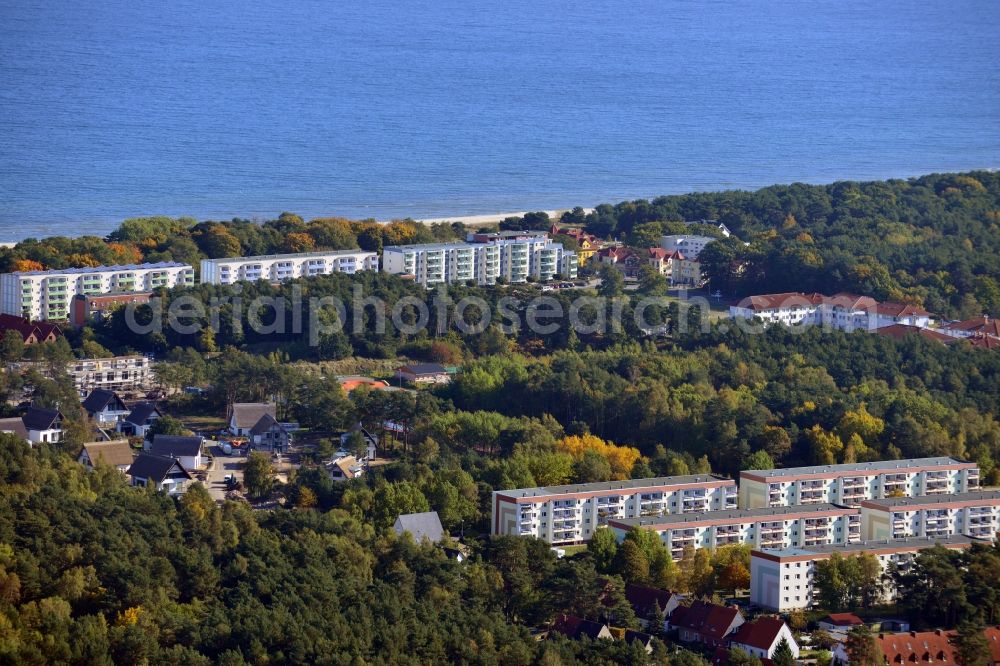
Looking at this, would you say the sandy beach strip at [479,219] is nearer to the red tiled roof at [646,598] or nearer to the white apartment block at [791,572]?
the white apartment block at [791,572]

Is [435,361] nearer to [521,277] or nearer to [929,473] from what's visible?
[521,277]

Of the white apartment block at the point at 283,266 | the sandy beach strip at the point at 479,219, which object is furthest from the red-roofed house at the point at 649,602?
the sandy beach strip at the point at 479,219

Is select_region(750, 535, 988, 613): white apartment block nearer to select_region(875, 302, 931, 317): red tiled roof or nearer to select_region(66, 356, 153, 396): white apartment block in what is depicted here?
select_region(66, 356, 153, 396): white apartment block

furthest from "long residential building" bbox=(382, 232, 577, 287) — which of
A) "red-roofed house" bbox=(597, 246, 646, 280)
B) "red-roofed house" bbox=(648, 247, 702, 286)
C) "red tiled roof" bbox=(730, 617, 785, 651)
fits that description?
"red tiled roof" bbox=(730, 617, 785, 651)

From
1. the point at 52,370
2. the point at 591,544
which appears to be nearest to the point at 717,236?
the point at 52,370

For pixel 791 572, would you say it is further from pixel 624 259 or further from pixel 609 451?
pixel 624 259

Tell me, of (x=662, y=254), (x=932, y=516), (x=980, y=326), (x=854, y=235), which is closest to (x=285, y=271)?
(x=662, y=254)
